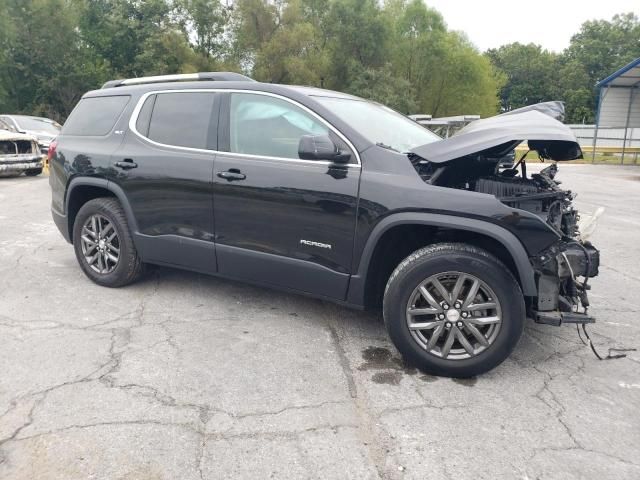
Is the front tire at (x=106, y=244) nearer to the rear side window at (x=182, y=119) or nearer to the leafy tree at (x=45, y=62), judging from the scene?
the rear side window at (x=182, y=119)

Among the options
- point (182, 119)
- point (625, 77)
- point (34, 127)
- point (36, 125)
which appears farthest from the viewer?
point (625, 77)

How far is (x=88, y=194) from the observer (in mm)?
4965

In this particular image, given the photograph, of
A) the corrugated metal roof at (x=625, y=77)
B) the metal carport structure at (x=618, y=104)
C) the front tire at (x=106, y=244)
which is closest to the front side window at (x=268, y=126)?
the front tire at (x=106, y=244)

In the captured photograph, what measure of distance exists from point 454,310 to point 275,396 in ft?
3.92

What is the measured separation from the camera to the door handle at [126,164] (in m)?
4.42

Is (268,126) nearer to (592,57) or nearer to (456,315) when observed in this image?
(456,315)

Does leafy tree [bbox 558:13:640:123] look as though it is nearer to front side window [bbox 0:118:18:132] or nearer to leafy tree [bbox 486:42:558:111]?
leafy tree [bbox 486:42:558:111]

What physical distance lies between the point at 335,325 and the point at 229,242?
40.9 inches

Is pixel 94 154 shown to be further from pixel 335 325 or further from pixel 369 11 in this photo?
pixel 369 11

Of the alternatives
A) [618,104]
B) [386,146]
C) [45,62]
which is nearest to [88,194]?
[386,146]

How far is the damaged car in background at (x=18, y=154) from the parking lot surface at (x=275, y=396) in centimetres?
961

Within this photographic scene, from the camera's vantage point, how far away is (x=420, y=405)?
2.94 meters

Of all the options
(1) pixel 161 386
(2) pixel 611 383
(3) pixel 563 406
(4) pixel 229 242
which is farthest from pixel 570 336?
(1) pixel 161 386

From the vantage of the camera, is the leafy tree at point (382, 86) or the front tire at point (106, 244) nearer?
the front tire at point (106, 244)
